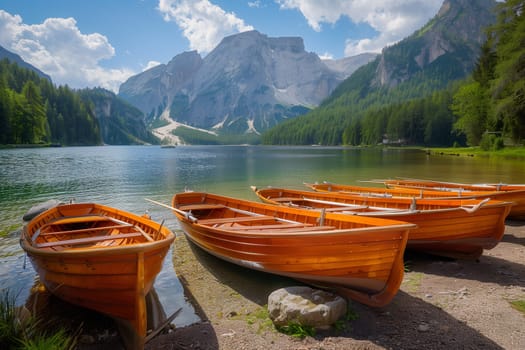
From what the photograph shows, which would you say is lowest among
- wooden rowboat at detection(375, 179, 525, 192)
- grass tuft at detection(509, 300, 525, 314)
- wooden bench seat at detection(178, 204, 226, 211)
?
grass tuft at detection(509, 300, 525, 314)

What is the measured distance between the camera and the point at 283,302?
6.09m

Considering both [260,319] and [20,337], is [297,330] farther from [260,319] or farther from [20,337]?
[20,337]

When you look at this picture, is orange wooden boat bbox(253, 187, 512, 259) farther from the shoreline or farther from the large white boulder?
the large white boulder

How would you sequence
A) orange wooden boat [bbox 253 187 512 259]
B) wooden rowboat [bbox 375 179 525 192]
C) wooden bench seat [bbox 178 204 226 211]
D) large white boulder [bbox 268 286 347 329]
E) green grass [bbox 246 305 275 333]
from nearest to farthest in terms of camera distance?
large white boulder [bbox 268 286 347 329], green grass [bbox 246 305 275 333], orange wooden boat [bbox 253 187 512 259], wooden bench seat [bbox 178 204 226 211], wooden rowboat [bbox 375 179 525 192]

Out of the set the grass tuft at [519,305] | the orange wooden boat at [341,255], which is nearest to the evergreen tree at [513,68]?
the grass tuft at [519,305]

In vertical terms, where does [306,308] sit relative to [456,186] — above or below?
below

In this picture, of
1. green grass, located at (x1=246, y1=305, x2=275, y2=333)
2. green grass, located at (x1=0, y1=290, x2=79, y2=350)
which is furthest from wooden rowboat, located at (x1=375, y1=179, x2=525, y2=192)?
green grass, located at (x1=0, y1=290, x2=79, y2=350)

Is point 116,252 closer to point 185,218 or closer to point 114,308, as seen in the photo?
point 114,308

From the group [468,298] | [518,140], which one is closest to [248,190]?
[468,298]

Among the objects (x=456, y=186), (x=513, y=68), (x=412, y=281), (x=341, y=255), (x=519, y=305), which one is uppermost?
(x=513, y=68)

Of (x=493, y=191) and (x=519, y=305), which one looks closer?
(x=519, y=305)

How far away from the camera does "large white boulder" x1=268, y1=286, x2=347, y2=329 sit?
5.83 m

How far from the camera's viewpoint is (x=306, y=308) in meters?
5.89

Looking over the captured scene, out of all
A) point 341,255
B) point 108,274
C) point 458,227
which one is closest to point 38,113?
point 108,274
